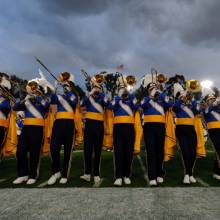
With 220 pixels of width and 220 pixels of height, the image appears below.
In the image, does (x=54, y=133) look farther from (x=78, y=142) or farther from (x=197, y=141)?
(x=197, y=141)

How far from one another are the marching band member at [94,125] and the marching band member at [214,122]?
8.25ft

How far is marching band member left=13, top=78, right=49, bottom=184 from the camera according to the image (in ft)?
27.5

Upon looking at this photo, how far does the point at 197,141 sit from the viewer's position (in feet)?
29.4

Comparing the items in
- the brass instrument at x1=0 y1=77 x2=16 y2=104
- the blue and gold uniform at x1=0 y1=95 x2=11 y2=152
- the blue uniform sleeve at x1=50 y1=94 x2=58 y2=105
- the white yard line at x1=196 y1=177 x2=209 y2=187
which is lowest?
the white yard line at x1=196 y1=177 x2=209 y2=187

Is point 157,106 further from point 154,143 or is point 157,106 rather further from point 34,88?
point 34,88

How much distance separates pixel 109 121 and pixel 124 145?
0.89m

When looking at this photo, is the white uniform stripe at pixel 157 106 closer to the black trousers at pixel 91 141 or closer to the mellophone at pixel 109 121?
the mellophone at pixel 109 121

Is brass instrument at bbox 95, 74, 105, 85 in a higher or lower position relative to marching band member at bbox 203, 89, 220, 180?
higher

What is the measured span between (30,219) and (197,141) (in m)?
5.31

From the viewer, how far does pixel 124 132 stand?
823 cm

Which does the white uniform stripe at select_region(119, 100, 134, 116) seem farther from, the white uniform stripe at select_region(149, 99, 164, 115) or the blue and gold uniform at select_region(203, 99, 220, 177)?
the blue and gold uniform at select_region(203, 99, 220, 177)

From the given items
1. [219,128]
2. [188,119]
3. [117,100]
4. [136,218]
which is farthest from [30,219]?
[219,128]

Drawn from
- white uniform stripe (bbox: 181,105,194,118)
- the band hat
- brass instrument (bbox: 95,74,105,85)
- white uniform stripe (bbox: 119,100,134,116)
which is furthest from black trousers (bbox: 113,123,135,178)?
the band hat

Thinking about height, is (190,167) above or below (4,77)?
below
